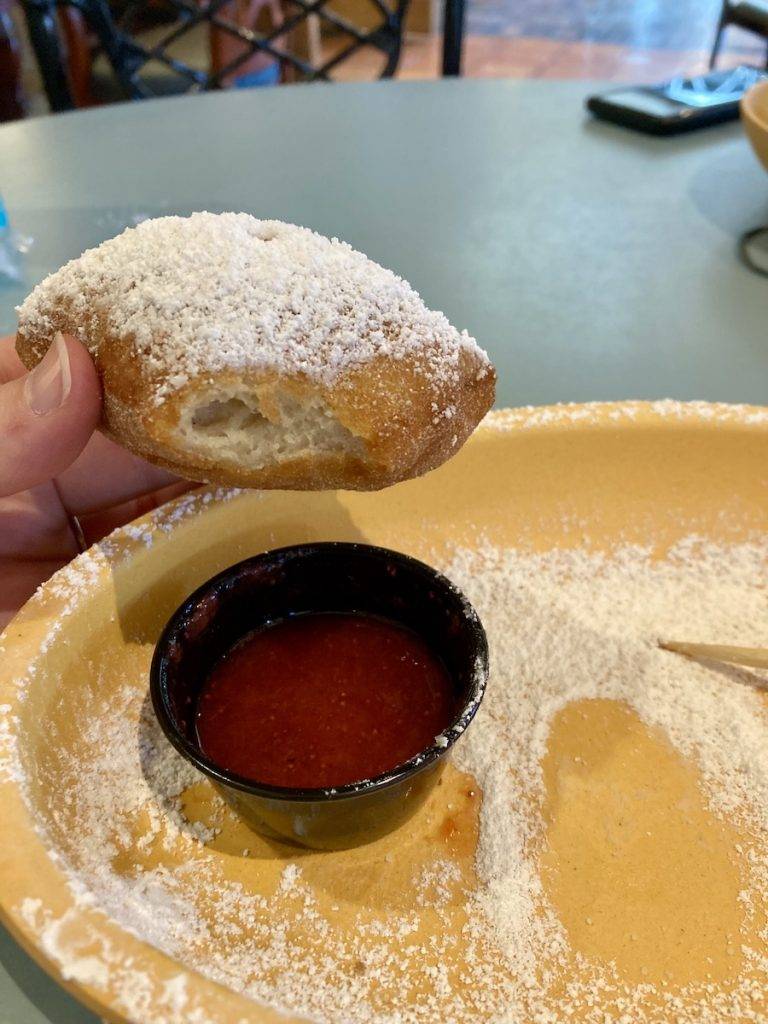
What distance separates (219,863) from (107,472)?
0.56 m

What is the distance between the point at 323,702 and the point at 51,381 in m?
0.41

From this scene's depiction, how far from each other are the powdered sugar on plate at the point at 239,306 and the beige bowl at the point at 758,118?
4.12 feet

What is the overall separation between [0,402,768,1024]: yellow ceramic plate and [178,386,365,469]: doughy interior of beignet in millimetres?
258

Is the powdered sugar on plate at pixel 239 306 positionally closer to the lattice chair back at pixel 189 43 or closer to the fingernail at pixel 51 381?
the fingernail at pixel 51 381

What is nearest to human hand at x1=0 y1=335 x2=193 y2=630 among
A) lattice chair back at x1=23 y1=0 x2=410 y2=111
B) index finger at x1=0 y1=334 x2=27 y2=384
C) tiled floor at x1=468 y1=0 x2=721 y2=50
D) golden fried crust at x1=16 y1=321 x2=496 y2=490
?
index finger at x1=0 y1=334 x2=27 y2=384

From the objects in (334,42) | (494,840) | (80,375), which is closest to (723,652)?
(494,840)

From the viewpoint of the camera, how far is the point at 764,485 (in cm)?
115

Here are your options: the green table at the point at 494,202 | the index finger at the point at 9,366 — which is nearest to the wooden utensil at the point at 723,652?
the green table at the point at 494,202

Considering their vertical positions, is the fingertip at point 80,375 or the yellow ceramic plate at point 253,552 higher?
the fingertip at point 80,375

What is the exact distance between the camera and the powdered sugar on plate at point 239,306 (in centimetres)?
74

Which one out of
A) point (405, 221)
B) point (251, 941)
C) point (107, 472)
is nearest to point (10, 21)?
point (405, 221)

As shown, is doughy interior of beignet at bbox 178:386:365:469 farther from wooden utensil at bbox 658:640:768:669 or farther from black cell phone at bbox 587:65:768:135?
black cell phone at bbox 587:65:768:135

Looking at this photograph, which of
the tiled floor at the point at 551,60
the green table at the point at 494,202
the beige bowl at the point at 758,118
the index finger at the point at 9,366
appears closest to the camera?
the index finger at the point at 9,366

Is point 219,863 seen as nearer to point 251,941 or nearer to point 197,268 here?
point 251,941
